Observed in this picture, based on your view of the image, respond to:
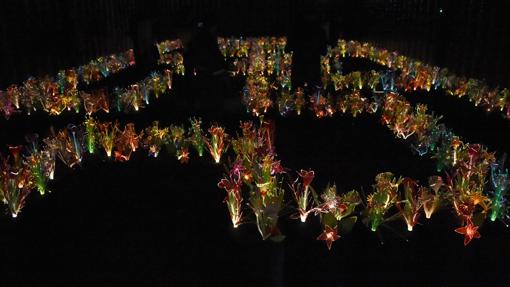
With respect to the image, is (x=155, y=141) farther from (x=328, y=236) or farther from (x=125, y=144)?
(x=328, y=236)

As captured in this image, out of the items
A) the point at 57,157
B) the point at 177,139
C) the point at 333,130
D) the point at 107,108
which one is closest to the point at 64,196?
the point at 57,157

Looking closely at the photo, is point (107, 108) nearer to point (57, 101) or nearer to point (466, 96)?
point (57, 101)

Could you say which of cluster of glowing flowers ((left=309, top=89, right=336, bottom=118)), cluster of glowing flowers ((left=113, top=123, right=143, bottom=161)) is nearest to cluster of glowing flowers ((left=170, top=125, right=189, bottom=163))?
cluster of glowing flowers ((left=113, top=123, right=143, bottom=161))

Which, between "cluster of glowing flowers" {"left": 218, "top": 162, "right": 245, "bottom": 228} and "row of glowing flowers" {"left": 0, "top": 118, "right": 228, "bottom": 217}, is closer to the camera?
"cluster of glowing flowers" {"left": 218, "top": 162, "right": 245, "bottom": 228}

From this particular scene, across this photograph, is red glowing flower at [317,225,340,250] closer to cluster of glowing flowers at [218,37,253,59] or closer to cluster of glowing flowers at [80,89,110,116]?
cluster of glowing flowers at [80,89,110,116]

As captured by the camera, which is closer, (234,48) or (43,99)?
(43,99)

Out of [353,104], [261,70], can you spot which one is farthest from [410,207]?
[261,70]

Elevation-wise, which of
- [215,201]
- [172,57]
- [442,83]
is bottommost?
[215,201]

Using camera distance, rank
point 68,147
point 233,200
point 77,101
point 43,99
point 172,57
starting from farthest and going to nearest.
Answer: point 172,57, point 43,99, point 77,101, point 68,147, point 233,200
